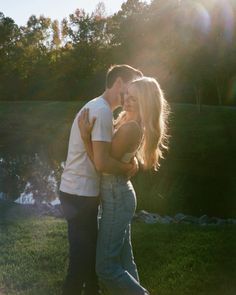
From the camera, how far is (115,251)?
4242mm

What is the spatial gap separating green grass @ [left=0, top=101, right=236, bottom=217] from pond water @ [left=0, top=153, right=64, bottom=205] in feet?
2.41

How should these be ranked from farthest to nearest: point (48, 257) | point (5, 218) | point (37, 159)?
point (37, 159), point (5, 218), point (48, 257)

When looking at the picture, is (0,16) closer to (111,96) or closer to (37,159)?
(37,159)

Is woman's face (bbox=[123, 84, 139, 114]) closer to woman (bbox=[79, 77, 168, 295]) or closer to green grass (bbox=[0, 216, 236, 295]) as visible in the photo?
woman (bbox=[79, 77, 168, 295])

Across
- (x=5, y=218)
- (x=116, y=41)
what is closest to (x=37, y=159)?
(x=5, y=218)

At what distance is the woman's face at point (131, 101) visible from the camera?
161 inches

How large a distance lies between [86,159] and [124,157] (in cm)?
32

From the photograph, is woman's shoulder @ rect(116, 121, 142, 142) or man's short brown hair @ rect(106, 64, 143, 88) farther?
man's short brown hair @ rect(106, 64, 143, 88)

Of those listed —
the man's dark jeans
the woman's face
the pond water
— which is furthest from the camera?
the pond water

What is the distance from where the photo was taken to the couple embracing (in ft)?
13.3

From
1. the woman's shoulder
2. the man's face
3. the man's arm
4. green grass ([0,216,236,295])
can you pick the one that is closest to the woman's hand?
the man's arm

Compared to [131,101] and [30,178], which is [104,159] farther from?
[30,178]

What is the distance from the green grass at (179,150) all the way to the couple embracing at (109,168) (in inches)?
272

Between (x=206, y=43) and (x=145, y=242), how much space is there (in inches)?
926
